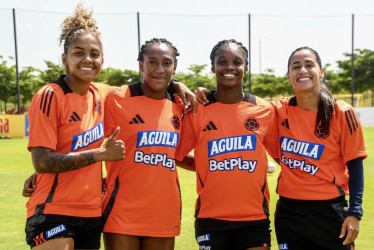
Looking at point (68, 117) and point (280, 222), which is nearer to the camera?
point (68, 117)

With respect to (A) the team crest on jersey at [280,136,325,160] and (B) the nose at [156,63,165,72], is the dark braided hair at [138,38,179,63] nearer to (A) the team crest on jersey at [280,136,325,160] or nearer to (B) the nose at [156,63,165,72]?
(B) the nose at [156,63,165,72]

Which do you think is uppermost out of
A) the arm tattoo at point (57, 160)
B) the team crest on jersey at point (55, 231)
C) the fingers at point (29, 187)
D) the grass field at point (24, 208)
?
the arm tattoo at point (57, 160)

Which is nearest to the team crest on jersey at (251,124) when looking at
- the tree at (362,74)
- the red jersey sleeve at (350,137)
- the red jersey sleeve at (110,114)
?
the red jersey sleeve at (350,137)

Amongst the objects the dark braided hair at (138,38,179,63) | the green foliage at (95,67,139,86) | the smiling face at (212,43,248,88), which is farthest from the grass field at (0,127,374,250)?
the green foliage at (95,67,139,86)

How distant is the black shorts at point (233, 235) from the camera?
10.5ft

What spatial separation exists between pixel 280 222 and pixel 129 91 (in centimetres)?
177

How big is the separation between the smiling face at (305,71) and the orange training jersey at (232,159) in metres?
0.35

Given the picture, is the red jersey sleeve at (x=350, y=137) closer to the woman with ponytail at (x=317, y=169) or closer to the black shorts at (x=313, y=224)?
the woman with ponytail at (x=317, y=169)

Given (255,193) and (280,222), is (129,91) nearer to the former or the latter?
(255,193)

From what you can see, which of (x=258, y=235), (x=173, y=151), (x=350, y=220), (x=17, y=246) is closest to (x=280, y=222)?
(x=258, y=235)

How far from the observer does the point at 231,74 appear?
11.5ft

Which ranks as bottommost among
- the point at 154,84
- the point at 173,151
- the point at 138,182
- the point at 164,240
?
the point at 164,240

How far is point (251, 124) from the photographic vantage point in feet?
11.3

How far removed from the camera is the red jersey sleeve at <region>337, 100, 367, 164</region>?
129 inches
